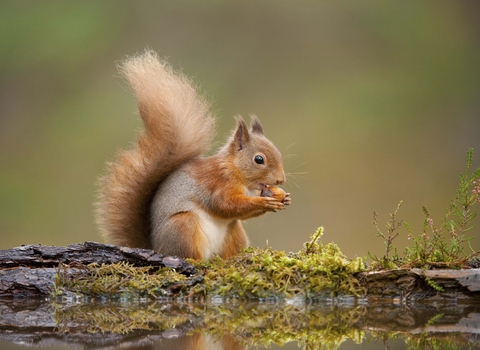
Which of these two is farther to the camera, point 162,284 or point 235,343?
point 162,284

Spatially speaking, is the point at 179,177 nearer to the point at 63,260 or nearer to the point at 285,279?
the point at 63,260

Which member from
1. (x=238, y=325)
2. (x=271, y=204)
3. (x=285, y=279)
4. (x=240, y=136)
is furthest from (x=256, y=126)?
→ (x=238, y=325)

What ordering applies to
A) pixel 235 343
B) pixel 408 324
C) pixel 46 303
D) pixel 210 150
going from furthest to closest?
pixel 210 150, pixel 46 303, pixel 408 324, pixel 235 343

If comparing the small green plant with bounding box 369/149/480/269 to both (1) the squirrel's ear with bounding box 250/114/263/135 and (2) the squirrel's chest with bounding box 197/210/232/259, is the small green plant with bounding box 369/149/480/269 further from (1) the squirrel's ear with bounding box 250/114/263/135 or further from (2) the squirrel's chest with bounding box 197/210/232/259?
(1) the squirrel's ear with bounding box 250/114/263/135

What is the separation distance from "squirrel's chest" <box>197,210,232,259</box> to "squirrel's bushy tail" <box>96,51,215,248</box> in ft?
0.96

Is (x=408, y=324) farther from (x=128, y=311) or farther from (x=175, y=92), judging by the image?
(x=175, y=92)

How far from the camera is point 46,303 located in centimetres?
217

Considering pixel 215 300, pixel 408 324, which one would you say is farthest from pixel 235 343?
pixel 215 300

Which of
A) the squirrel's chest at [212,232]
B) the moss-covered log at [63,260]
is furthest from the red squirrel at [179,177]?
the moss-covered log at [63,260]

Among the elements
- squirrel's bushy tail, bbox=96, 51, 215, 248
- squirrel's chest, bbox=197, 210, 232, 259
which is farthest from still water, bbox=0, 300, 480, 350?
squirrel's bushy tail, bbox=96, 51, 215, 248

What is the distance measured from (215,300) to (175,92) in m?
1.15

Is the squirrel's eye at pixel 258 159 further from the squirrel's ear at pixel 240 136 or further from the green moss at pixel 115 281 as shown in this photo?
the green moss at pixel 115 281

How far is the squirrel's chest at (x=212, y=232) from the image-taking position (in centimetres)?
275

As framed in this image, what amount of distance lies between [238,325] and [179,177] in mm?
1168
